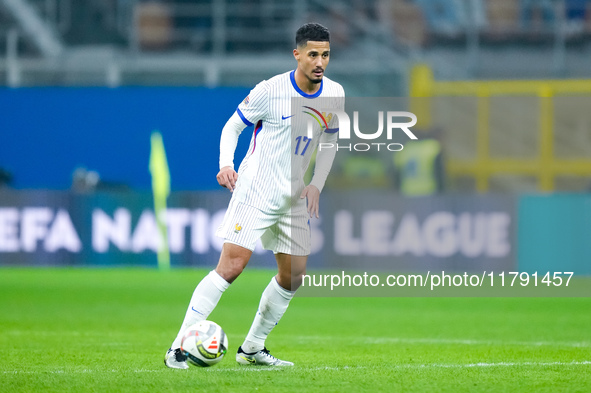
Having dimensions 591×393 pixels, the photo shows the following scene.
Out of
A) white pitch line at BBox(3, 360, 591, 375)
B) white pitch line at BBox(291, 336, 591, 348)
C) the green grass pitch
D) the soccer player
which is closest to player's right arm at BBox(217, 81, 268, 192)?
the soccer player

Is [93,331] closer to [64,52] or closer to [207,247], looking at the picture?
A: [207,247]

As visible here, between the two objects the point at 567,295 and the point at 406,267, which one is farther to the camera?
the point at 406,267

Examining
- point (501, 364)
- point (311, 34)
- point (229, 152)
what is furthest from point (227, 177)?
point (501, 364)

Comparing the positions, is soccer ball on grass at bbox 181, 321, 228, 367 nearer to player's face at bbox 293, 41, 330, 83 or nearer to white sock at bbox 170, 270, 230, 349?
white sock at bbox 170, 270, 230, 349

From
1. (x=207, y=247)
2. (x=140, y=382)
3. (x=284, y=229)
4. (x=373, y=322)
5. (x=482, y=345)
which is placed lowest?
(x=207, y=247)

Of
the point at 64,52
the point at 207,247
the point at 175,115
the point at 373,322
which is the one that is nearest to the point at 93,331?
the point at 373,322

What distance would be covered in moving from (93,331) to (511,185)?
32.7 ft

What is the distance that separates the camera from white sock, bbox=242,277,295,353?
5234 mm

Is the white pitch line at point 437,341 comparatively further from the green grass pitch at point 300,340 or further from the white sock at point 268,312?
the white sock at point 268,312

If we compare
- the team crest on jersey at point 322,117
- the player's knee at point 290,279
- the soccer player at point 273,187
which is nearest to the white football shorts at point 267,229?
the soccer player at point 273,187

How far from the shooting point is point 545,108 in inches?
611

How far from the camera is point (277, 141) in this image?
16.9 feet

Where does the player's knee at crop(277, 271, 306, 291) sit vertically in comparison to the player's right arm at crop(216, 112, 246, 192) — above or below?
below

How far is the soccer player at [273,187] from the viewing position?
4977mm
